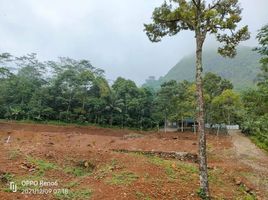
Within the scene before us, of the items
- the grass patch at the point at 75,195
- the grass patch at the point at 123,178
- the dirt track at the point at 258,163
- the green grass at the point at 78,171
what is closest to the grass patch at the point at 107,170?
the grass patch at the point at 123,178

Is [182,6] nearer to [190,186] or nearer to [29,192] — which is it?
[190,186]

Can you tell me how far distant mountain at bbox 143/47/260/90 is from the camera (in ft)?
382

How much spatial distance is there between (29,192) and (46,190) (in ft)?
1.64

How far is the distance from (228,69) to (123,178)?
128 m

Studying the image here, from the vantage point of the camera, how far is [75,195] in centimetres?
889

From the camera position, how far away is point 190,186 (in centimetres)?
1085

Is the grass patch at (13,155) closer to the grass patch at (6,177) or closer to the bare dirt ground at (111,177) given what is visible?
the bare dirt ground at (111,177)

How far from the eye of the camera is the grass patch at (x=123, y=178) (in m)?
10.1

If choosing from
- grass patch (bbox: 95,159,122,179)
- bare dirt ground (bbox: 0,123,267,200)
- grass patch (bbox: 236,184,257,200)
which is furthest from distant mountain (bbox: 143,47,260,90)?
grass patch (bbox: 95,159,122,179)

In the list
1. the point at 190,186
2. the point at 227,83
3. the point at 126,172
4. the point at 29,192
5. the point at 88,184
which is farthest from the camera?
the point at 227,83

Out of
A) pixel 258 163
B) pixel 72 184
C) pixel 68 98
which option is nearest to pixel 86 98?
pixel 68 98

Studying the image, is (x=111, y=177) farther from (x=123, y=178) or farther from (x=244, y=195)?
(x=244, y=195)

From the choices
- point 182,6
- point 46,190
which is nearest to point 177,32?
point 182,6

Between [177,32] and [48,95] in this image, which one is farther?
[48,95]
